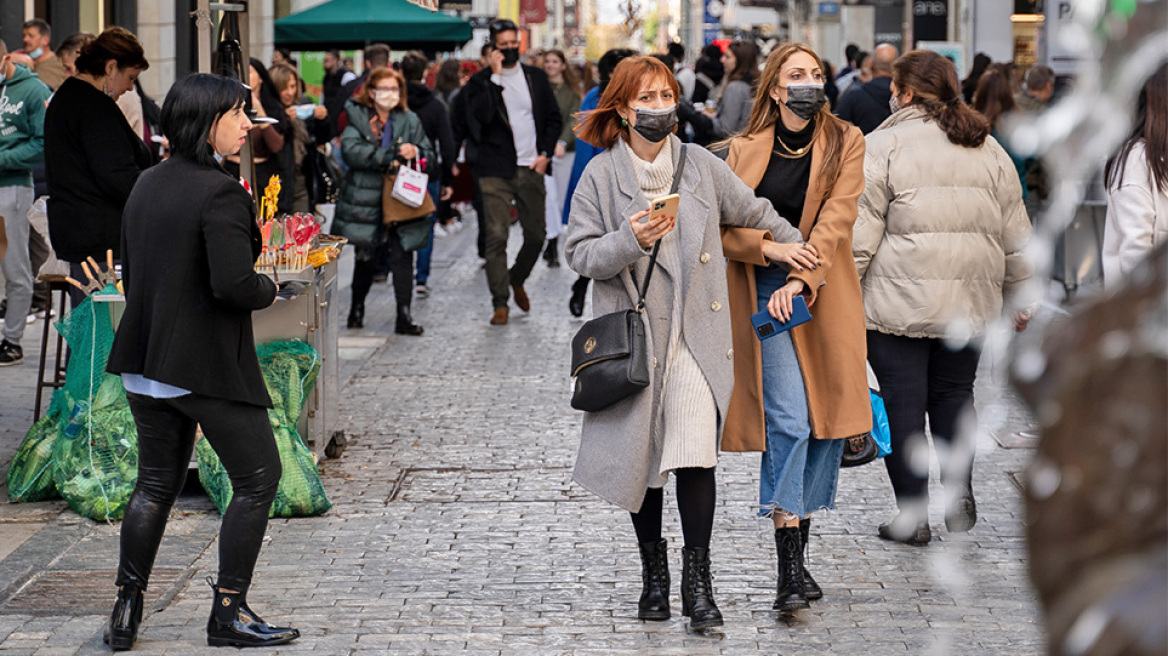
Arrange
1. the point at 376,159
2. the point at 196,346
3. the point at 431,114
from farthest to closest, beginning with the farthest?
the point at 431,114
the point at 376,159
the point at 196,346

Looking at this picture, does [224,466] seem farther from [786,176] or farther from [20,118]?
[20,118]

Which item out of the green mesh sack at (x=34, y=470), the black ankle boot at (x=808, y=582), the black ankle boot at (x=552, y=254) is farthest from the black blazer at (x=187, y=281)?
the black ankle boot at (x=552, y=254)

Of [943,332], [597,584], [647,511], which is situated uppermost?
[943,332]

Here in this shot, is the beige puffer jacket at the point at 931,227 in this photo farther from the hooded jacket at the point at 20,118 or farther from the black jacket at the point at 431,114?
the black jacket at the point at 431,114

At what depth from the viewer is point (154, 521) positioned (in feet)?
15.2

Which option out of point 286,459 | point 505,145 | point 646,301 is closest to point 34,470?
point 286,459

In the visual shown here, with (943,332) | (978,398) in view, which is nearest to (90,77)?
(943,332)

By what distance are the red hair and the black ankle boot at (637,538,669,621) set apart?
1.33 m

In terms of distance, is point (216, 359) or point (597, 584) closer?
point (216, 359)

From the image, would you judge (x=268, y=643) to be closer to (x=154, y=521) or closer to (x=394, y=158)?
(x=154, y=521)

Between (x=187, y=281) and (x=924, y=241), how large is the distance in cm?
280

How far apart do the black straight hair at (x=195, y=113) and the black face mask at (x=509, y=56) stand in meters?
7.63

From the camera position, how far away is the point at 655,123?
473 cm

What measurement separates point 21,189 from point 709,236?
6.74 m
